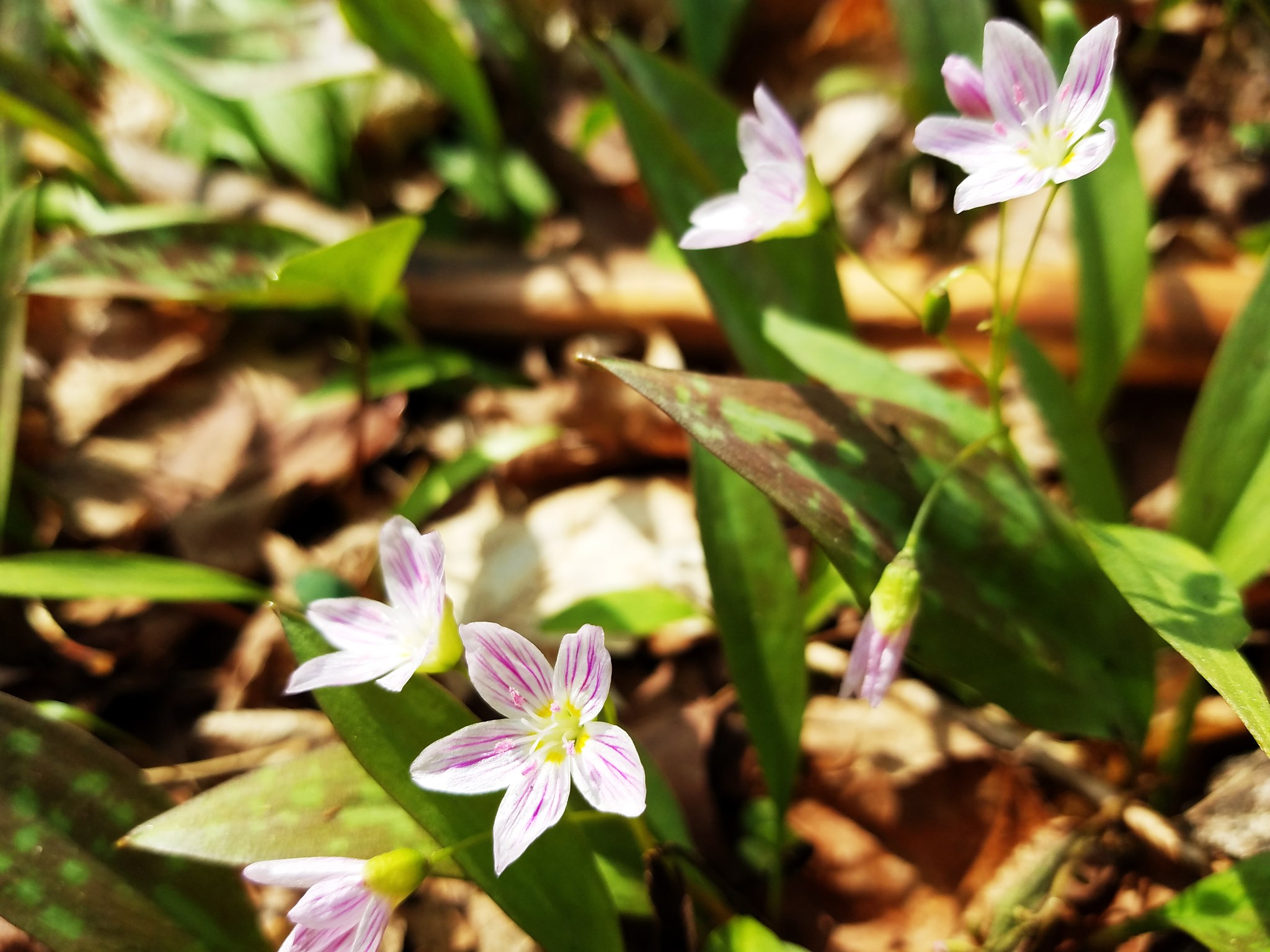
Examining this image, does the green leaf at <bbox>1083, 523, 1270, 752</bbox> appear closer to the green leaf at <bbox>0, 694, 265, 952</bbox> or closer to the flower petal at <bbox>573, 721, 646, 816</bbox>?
the flower petal at <bbox>573, 721, 646, 816</bbox>

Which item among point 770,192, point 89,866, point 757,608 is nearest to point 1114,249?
point 770,192

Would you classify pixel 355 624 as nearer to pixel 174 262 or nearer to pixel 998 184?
pixel 998 184

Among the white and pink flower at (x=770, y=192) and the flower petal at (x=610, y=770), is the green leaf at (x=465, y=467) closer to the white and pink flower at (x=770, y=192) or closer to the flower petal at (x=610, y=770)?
the white and pink flower at (x=770, y=192)

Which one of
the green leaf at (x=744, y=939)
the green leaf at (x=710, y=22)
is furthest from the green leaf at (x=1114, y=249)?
the green leaf at (x=744, y=939)

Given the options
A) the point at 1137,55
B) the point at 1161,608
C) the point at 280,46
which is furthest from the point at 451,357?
the point at 1137,55

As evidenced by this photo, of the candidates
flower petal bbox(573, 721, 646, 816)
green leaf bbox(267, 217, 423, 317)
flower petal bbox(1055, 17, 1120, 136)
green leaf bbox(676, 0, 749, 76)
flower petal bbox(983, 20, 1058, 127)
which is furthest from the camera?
green leaf bbox(676, 0, 749, 76)

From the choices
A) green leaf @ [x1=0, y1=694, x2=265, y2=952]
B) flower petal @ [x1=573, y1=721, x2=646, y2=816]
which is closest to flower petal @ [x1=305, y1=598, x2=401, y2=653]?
flower petal @ [x1=573, y1=721, x2=646, y2=816]
